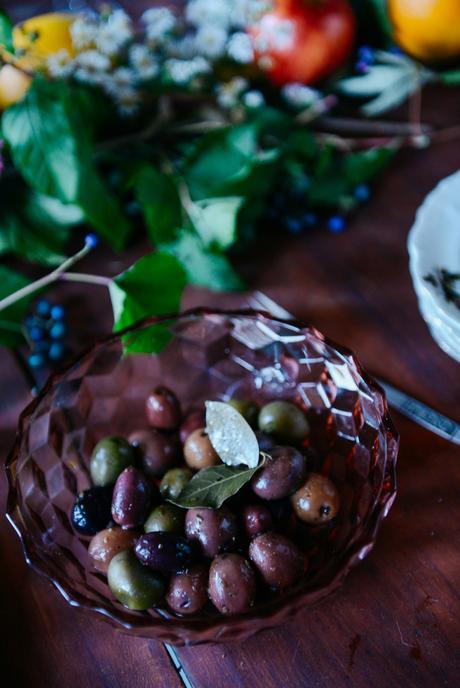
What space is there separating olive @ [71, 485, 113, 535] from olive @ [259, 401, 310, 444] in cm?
14

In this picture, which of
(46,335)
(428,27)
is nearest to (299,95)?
(428,27)

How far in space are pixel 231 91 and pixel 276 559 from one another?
1.93ft

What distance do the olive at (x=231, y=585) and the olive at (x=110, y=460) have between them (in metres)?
0.12

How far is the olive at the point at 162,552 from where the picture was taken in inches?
18.2

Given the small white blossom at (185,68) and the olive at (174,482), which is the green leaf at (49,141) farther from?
the olive at (174,482)

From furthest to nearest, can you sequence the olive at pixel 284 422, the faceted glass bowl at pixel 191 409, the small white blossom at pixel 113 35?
the small white blossom at pixel 113 35
the olive at pixel 284 422
the faceted glass bowl at pixel 191 409

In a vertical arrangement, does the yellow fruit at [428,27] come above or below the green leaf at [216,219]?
above

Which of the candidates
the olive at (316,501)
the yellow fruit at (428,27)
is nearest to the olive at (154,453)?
the olive at (316,501)

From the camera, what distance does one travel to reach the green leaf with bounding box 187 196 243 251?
724 millimetres

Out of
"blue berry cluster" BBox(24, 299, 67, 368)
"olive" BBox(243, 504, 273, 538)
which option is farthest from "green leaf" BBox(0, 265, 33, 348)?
"olive" BBox(243, 504, 273, 538)

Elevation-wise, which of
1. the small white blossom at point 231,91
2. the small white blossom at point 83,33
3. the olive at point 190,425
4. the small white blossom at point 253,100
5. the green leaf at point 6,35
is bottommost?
the olive at point 190,425

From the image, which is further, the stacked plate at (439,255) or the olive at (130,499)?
the stacked plate at (439,255)

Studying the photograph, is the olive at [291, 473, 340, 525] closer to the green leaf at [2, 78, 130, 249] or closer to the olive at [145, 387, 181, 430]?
the olive at [145, 387, 181, 430]

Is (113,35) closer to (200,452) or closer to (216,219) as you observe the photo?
(216,219)
